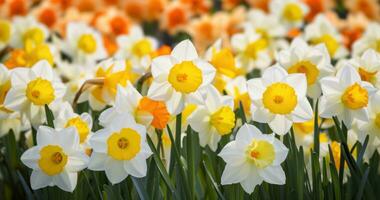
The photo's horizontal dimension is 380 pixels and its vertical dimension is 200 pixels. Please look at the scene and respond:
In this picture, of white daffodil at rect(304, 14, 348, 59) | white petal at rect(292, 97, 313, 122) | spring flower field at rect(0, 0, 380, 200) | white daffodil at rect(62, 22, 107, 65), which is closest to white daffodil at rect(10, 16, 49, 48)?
white daffodil at rect(62, 22, 107, 65)

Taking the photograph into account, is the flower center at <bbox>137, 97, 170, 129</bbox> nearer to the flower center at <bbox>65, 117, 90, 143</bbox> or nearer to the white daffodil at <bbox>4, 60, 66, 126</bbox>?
the flower center at <bbox>65, 117, 90, 143</bbox>

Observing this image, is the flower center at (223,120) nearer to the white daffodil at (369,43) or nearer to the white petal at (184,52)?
the white petal at (184,52)

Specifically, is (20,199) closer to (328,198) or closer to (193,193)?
(193,193)

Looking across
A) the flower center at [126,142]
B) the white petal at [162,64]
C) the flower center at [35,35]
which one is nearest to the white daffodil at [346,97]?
the white petal at [162,64]

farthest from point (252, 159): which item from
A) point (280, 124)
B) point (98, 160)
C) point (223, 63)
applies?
point (223, 63)

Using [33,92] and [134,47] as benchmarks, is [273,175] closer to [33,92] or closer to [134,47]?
[33,92]

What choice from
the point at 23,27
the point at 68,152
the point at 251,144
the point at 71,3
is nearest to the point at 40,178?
the point at 68,152
